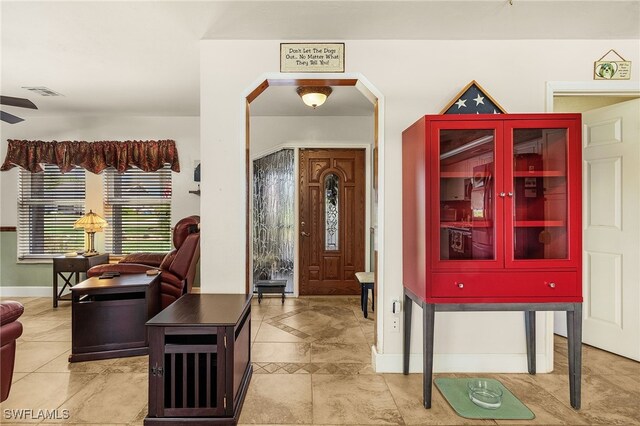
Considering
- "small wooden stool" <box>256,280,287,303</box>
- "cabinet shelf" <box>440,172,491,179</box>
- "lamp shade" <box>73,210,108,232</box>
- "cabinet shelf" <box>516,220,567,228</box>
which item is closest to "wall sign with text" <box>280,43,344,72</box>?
"cabinet shelf" <box>440,172,491,179</box>

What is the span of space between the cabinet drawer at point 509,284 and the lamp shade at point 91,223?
4.39 metres

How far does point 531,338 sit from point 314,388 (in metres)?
1.60

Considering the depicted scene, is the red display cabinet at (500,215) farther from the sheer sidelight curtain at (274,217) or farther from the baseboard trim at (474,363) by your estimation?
the sheer sidelight curtain at (274,217)

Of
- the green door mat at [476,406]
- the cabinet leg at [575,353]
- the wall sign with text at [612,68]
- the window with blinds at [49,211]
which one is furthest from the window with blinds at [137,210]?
the wall sign with text at [612,68]

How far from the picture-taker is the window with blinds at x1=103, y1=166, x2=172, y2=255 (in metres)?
4.80

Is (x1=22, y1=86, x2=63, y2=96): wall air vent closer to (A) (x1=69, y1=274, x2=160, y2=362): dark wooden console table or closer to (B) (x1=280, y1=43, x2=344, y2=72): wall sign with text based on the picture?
(A) (x1=69, y1=274, x2=160, y2=362): dark wooden console table

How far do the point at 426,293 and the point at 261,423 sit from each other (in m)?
1.20

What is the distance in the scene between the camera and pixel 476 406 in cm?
203

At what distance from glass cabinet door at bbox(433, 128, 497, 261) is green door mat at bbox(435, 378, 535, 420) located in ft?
2.92

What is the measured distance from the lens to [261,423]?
188 centimetres

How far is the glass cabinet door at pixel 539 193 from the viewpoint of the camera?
205cm

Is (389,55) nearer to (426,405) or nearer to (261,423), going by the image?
(426,405)

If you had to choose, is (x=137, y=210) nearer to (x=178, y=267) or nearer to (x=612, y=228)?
(x=178, y=267)

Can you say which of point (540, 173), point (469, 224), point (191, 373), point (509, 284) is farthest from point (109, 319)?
point (540, 173)
